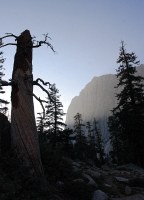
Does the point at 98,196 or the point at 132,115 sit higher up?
the point at 132,115

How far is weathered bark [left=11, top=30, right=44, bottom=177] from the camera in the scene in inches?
397

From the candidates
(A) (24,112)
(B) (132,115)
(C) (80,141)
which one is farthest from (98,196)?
(C) (80,141)

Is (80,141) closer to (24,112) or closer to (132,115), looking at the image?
(132,115)

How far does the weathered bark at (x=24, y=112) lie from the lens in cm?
1009

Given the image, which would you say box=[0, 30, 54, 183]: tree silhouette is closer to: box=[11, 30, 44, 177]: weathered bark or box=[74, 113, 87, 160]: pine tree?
box=[11, 30, 44, 177]: weathered bark

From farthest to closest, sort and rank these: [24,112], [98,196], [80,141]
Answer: [80,141] < [24,112] < [98,196]

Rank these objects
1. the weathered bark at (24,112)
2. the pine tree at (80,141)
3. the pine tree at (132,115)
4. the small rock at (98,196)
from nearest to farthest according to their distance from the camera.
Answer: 1. the weathered bark at (24,112)
2. the small rock at (98,196)
3. the pine tree at (132,115)
4. the pine tree at (80,141)

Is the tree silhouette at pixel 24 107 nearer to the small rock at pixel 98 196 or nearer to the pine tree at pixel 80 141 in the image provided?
the small rock at pixel 98 196

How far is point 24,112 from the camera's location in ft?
35.2

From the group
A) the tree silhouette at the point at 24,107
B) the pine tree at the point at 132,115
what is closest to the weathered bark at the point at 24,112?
the tree silhouette at the point at 24,107

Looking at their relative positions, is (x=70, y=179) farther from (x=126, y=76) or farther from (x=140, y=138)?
(x=126, y=76)

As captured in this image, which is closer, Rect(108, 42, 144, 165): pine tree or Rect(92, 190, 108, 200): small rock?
Rect(92, 190, 108, 200): small rock

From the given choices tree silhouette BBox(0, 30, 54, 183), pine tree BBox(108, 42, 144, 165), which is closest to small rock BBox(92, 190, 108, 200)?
tree silhouette BBox(0, 30, 54, 183)

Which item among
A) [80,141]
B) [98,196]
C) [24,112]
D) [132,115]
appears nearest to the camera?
[98,196]
